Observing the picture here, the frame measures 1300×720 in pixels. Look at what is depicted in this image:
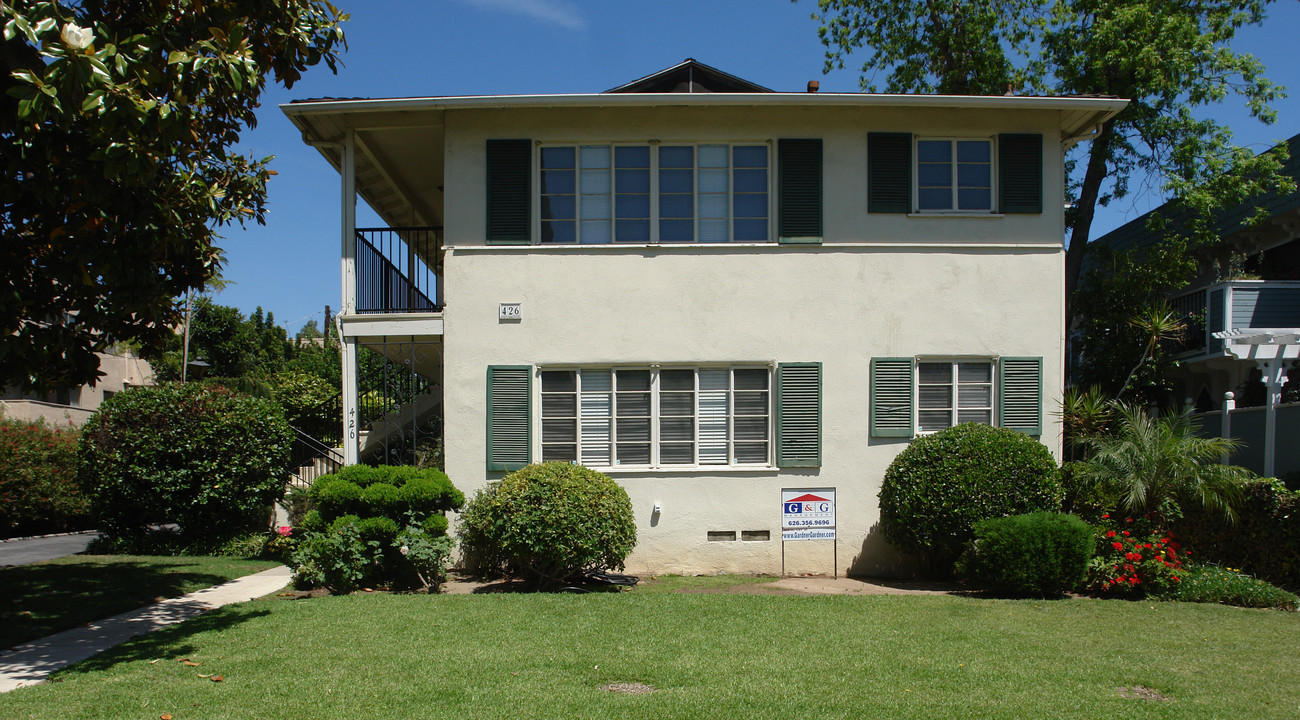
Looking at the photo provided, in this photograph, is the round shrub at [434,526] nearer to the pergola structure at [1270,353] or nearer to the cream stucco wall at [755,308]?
the cream stucco wall at [755,308]

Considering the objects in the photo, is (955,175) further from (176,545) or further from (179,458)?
(176,545)

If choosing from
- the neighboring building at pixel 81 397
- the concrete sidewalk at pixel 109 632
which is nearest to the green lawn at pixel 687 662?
the concrete sidewalk at pixel 109 632

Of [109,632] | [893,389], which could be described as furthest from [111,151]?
[893,389]

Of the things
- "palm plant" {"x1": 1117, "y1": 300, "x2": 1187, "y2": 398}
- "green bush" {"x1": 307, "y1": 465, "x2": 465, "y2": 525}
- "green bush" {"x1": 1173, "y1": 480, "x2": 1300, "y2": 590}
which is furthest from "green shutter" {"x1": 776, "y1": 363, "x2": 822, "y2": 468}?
"palm plant" {"x1": 1117, "y1": 300, "x2": 1187, "y2": 398}

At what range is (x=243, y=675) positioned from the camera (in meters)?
6.57

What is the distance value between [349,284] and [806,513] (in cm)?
701

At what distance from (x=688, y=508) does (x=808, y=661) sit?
5012 millimetres

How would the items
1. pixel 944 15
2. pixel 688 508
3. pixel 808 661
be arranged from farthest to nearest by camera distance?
pixel 944 15 < pixel 688 508 < pixel 808 661

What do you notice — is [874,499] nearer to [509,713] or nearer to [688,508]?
[688,508]

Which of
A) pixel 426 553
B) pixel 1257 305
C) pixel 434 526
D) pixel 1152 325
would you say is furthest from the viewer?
pixel 1257 305

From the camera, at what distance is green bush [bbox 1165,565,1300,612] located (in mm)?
10148

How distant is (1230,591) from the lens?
10.3 meters

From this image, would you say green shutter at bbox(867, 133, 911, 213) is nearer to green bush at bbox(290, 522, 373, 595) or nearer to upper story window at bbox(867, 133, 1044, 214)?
upper story window at bbox(867, 133, 1044, 214)

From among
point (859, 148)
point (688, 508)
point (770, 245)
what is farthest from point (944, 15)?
point (688, 508)
